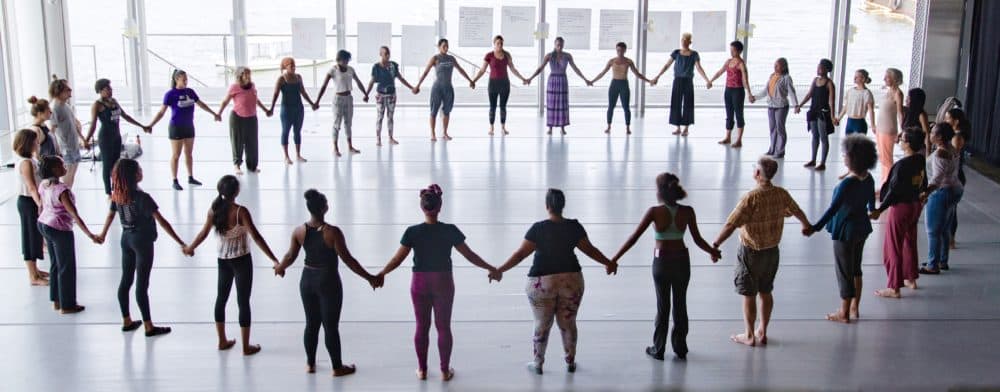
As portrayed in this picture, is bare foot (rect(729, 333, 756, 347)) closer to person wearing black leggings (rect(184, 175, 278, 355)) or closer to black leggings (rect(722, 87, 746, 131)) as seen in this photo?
person wearing black leggings (rect(184, 175, 278, 355))

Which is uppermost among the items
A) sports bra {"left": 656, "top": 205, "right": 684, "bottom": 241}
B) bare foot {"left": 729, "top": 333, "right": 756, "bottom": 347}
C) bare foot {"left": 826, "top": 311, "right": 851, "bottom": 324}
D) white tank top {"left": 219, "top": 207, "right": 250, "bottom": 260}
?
sports bra {"left": 656, "top": 205, "right": 684, "bottom": 241}

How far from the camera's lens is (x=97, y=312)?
8141 mm

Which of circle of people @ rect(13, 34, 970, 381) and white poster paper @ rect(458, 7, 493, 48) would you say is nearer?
circle of people @ rect(13, 34, 970, 381)

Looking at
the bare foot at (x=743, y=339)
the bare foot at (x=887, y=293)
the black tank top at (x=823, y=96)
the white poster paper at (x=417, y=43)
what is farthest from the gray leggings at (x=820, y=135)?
the white poster paper at (x=417, y=43)

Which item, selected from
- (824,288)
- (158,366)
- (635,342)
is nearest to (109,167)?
(158,366)

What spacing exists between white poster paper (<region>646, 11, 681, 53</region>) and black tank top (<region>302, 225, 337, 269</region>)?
1380 centimetres

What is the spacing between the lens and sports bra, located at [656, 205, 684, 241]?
6891 mm

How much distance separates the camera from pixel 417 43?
19.3 meters

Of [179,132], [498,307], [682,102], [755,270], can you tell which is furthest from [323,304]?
[682,102]

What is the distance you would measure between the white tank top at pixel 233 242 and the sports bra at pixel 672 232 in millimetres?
2775

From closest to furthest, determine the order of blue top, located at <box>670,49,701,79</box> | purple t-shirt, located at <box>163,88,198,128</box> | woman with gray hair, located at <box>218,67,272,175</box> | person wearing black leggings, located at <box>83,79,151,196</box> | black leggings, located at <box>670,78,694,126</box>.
A: 1. person wearing black leggings, located at <box>83,79,151,196</box>
2. purple t-shirt, located at <box>163,88,198,128</box>
3. woman with gray hair, located at <box>218,67,272,175</box>
4. blue top, located at <box>670,49,701,79</box>
5. black leggings, located at <box>670,78,694,126</box>

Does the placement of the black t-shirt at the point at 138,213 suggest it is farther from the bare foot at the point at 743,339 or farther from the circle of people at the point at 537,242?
the bare foot at the point at 743,339

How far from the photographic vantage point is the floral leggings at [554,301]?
665 cm

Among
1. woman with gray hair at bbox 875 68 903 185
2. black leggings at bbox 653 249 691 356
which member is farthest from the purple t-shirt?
woman with gray hair at bbox 875 68 903 185
